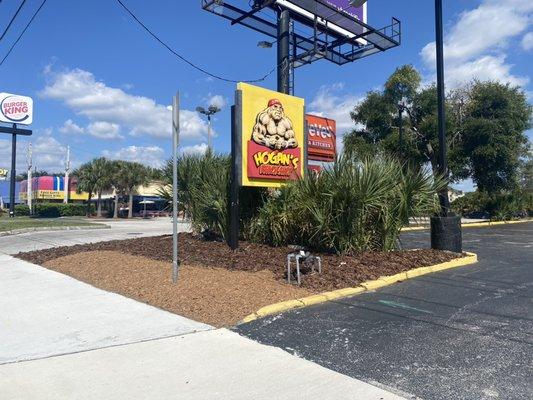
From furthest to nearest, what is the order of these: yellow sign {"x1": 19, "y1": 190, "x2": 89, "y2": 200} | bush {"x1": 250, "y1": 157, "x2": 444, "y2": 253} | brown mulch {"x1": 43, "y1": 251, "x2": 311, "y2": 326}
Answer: yellow sign {"x1": 19, "y1": 190, "x2": 89, "y2": 200}
bush {"x1": 250, "y1": 157, "x2": 444, "y2": 253}
brown mulch {"x1": 43, "y1": 251, "x2": 311, "y2": 326}

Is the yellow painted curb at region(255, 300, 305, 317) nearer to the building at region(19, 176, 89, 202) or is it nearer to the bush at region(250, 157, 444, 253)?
the bush at region(250, 157, 444, 253)

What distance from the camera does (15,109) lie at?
4522cm

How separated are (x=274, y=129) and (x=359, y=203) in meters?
3.39

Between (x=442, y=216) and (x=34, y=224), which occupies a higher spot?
(x=442, y=216)

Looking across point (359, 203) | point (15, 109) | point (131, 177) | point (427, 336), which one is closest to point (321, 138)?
point (359, 203)

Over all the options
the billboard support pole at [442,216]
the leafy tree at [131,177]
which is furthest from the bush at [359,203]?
the leafy tree at [131,177]

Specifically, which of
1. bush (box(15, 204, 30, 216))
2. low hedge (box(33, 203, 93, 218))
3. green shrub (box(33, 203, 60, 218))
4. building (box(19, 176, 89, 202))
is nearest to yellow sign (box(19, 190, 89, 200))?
building (box(19, 176, 89, 202))

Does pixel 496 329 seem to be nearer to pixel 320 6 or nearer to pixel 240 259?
pixel 240 259

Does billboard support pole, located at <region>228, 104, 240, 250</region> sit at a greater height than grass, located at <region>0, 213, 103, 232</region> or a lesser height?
greater

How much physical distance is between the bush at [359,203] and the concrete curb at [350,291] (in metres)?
1.26

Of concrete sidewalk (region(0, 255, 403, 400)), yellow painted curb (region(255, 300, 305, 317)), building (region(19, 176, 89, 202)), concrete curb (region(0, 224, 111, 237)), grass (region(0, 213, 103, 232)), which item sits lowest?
concrete sidewalk (region(0, 255, 403, 400))

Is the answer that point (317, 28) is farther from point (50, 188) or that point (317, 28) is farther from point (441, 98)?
point (50, 188)

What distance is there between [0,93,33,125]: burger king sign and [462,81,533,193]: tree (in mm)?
38617

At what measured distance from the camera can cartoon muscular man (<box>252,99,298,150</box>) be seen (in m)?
11.5
